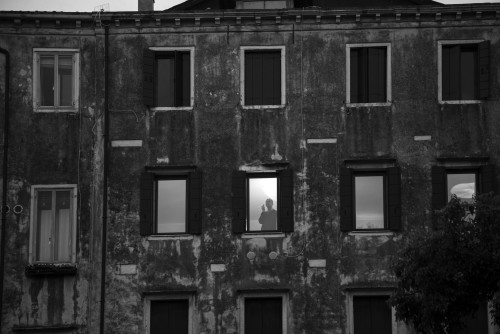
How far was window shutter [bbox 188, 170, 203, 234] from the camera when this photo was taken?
3575cm

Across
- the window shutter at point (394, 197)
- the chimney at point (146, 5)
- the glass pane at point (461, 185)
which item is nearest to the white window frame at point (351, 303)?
the window shutter at point (394, 197)

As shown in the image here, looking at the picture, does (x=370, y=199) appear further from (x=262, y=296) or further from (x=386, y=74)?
(x=262, y=296)

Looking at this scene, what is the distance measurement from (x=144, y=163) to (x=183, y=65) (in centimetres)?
342

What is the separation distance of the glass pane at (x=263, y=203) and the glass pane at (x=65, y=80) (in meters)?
6.38

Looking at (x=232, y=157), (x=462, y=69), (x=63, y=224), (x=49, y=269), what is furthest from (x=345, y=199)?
(x=49, y=269)

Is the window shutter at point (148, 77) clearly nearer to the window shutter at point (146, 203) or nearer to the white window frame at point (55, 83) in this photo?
the white window frame at point (55, 83)

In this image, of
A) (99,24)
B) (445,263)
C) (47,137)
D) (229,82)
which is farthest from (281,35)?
(445,263)

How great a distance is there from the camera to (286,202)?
35.8 metres

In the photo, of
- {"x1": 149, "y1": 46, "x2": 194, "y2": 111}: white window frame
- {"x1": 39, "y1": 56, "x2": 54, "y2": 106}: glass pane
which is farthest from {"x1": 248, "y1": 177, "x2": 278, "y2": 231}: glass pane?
{"x1": 39, "y1": 56, "x2": 54, "y2": 106}: glass pane

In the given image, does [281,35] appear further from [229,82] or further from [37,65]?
[37,65]

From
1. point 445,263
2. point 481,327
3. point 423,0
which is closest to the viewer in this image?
point 445,263

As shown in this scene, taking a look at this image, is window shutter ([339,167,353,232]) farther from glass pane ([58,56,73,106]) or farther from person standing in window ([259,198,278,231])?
glass pane ([58,56,73,106])

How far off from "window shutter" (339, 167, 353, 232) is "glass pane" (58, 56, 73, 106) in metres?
8.92

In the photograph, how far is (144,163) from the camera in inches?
1427
